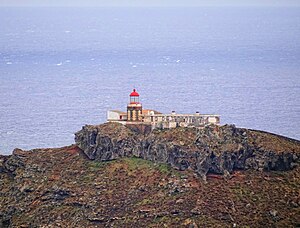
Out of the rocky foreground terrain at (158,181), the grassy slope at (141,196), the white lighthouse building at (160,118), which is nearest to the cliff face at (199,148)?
the rocky foreground terrain at (158,181)

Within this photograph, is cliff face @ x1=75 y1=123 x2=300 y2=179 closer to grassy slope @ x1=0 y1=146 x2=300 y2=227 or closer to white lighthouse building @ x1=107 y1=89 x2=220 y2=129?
grassy slope @ x1=0 y1=146 x2=300 y2=227

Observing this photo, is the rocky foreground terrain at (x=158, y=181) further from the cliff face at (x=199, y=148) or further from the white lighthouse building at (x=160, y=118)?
the white lighthouse building at (x=160, y=118)

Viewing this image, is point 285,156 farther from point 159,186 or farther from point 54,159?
point 54,159

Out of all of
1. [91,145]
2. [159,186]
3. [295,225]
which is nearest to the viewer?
[295,225]

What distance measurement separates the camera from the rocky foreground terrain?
3489 inches

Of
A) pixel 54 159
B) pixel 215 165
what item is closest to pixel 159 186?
pixel 215 165

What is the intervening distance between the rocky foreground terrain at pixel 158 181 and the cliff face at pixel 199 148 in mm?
69

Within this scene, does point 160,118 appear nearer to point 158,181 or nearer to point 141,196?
point 158,181

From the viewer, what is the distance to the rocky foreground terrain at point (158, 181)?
8862cm

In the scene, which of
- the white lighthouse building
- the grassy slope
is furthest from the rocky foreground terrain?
the white lighthouse building

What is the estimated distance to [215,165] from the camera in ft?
304

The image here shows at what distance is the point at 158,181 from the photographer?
92.2 metres

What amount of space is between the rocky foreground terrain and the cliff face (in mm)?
69

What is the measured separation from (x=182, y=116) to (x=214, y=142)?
643 cm
